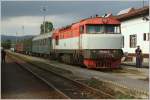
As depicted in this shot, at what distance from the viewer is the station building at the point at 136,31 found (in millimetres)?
38866

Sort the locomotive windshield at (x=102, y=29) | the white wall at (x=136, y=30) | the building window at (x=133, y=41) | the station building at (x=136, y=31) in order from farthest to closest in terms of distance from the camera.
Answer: the building window at (x=133, y=41) → the white wall at (x=136, y=30) → the station building at (x=136, y=31) → the locomotive windshield at (x=102, y=29)

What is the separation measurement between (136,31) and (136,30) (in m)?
0.12

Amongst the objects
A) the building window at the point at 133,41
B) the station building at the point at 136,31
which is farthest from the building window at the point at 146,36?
the building window at the point at 133,41

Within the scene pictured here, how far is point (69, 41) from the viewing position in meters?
32.8

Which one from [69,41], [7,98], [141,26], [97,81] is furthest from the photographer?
[141,26]

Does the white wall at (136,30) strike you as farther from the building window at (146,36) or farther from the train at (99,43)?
the train at (99,43)

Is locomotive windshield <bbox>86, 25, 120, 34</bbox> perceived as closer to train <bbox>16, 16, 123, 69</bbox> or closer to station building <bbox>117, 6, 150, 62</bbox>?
train <bbox>16, 16, 123, 69</bbox>

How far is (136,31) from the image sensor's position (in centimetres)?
4194

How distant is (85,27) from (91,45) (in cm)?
134

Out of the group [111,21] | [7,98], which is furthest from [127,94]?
[111,21]

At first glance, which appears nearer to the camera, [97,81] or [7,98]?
[7,98]

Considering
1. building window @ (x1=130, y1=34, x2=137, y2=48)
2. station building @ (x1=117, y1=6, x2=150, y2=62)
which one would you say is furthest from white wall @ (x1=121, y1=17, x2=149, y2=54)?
building window @ (x1=130, y1=34, x2=137, y2=48)

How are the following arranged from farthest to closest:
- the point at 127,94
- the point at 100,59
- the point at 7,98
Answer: the point at 100,59
the point at 127,94
the point at 7,98

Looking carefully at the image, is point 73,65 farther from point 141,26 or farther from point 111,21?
point 141,26
